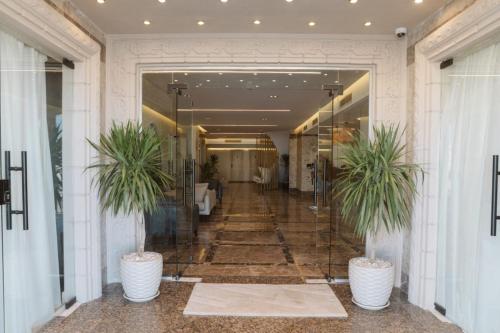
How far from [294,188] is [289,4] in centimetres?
1327

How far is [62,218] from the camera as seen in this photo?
3.47 meters

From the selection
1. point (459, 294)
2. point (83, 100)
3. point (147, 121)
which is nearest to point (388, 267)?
point (459, 294)

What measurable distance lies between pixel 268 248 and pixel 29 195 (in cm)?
391

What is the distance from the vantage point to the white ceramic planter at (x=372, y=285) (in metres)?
3.46

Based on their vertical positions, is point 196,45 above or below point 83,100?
above

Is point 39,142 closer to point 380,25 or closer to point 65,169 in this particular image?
point 65,169

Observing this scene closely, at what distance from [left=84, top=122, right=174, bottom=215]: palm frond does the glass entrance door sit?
0.43m

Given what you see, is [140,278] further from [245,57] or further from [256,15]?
[256,15]

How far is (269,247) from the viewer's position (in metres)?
5.93

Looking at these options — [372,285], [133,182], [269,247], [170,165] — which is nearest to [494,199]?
[372,285]

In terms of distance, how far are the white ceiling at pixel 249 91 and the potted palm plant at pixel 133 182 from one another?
3.36ft

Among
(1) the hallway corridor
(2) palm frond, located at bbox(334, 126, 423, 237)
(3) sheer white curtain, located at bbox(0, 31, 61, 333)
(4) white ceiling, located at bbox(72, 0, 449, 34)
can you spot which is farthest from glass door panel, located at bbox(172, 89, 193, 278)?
(2) palm frond, located at bbox(334, 126, 423, 237)

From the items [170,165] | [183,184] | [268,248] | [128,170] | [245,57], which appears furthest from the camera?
[268,248]

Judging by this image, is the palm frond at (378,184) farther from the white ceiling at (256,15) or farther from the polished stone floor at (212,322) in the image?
the white ceiling at (256,15)
